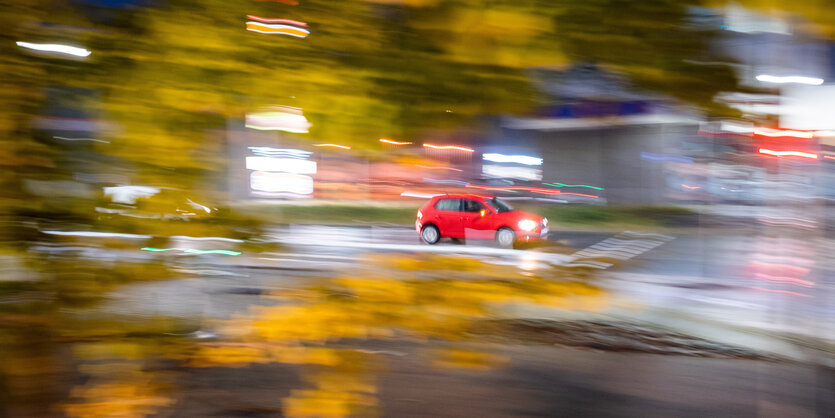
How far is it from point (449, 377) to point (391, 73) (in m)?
3.81

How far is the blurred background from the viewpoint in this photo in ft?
4.80

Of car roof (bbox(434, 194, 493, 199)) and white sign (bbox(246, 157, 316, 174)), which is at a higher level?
white sign (bbox(246, 157, 316, 174))

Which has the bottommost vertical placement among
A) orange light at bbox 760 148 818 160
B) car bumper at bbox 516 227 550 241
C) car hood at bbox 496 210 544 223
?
car bumper at bbox 516 227 550 241

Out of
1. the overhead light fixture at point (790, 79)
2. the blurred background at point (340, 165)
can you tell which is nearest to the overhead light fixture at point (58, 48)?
the blurred background at point (340, 165)

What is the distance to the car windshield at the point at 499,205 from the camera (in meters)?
1.87

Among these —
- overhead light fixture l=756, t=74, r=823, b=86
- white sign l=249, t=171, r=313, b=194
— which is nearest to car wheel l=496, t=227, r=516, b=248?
white sign l=249, t=171, r=313, b=194

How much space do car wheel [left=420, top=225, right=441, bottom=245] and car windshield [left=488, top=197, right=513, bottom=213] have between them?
214 millimetres

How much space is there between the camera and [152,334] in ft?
6.47

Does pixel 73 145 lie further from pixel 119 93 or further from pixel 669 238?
pixel 669 238

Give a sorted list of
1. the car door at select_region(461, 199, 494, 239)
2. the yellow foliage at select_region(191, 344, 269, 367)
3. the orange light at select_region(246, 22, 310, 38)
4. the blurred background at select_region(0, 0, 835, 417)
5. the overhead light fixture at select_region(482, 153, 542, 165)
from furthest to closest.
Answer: the car door at select_region(461, 199, 494, 239), the yellow foliage at select_region(191, 344, 269, 367), the overhead light fixture at select_region(482, 153, 542, 165), the orange light at select_region(246, 22, 310, 38), the blurred background at select_region(0, 0, 835, 417)

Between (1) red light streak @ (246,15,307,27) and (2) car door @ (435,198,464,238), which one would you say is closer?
(1) red light streak @ (246,15,307,27)

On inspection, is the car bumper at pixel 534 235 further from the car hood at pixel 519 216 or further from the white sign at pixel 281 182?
the white sign at pixel 281 182

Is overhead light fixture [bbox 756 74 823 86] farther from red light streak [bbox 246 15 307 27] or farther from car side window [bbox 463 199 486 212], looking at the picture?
red light streak [bbox 246 15 307 27]

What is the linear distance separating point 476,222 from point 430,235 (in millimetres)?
512
